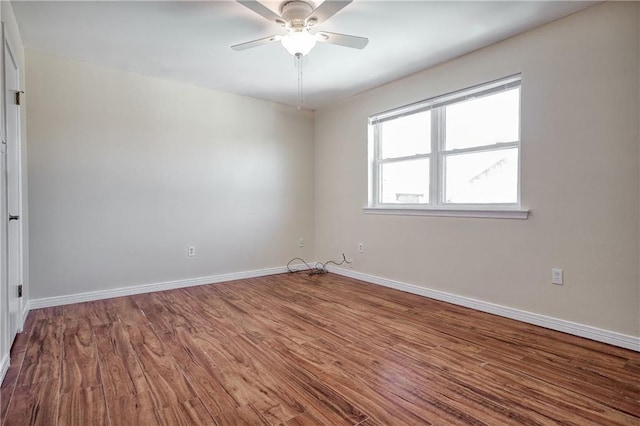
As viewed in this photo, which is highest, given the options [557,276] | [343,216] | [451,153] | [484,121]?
[484,121]

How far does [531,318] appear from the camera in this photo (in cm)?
267

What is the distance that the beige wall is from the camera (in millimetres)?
2229

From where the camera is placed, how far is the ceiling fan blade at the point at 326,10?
6.41ft

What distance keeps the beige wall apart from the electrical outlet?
30 millimetres

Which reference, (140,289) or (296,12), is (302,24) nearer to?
(296,12)

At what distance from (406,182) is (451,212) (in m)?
0.75

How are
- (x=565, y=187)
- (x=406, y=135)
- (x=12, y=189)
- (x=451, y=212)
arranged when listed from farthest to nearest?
(x=406, y=135)
(x=451, y=212)
(x=565, y=187)
(x=12, y=189)

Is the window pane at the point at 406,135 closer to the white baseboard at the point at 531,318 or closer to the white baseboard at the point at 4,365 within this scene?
the white baseboard at the point at 531,318

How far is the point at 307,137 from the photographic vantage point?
495cm

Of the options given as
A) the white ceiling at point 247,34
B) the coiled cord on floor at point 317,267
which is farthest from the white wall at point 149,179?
the white ceiling at point 247,34

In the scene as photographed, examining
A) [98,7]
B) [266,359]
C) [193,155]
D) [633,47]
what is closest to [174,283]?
[193,155]

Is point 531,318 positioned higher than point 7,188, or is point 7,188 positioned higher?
point 7,188

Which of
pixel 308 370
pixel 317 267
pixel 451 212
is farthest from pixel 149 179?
pixel 451 212

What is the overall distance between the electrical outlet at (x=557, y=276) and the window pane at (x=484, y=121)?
1129 millimetres
